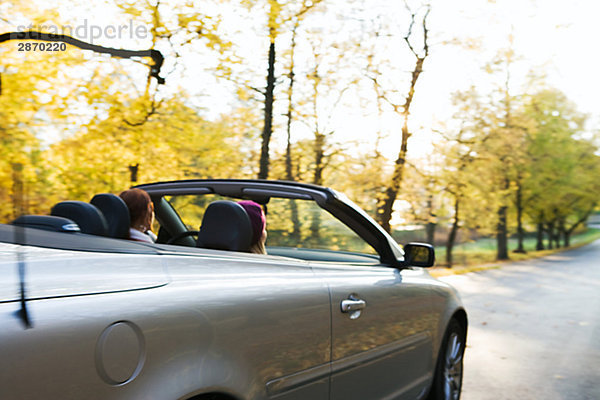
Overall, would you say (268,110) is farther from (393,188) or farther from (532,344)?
(393,188)

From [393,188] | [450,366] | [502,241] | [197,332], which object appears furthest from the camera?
[502,241]

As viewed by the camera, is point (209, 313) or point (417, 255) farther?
point (417, 255)

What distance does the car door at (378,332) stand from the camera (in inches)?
106

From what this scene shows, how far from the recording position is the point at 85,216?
8.05ft

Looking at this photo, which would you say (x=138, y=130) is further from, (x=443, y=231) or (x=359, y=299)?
(x=443, y=231)

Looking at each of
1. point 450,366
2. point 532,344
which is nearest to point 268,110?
point 532,344

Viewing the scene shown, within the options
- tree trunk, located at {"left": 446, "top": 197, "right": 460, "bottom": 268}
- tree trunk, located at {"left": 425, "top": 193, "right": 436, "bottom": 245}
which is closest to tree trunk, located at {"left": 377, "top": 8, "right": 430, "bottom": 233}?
tree trunk, located at {"left": 425, "top": 193, "right": 436, "bottom": 245}

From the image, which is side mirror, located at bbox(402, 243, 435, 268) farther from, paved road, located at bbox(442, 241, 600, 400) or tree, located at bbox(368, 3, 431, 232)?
tree, located at bbox(368, 3, 431, 232)

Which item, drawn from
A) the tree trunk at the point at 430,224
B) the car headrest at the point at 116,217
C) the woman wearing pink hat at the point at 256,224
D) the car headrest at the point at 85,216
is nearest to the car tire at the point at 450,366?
the woman wearing pink hat at the point at 256,224

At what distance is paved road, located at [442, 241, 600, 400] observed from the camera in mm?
4867

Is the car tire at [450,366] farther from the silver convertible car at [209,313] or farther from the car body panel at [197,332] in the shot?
the car body panel at [197,332]

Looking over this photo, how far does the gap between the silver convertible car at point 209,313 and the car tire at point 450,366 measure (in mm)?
187

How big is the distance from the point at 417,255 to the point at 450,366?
1.13 meters

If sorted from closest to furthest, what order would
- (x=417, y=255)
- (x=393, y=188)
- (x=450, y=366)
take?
(x=417, y=255), (x=450, y=366), (x=393, y=188)
